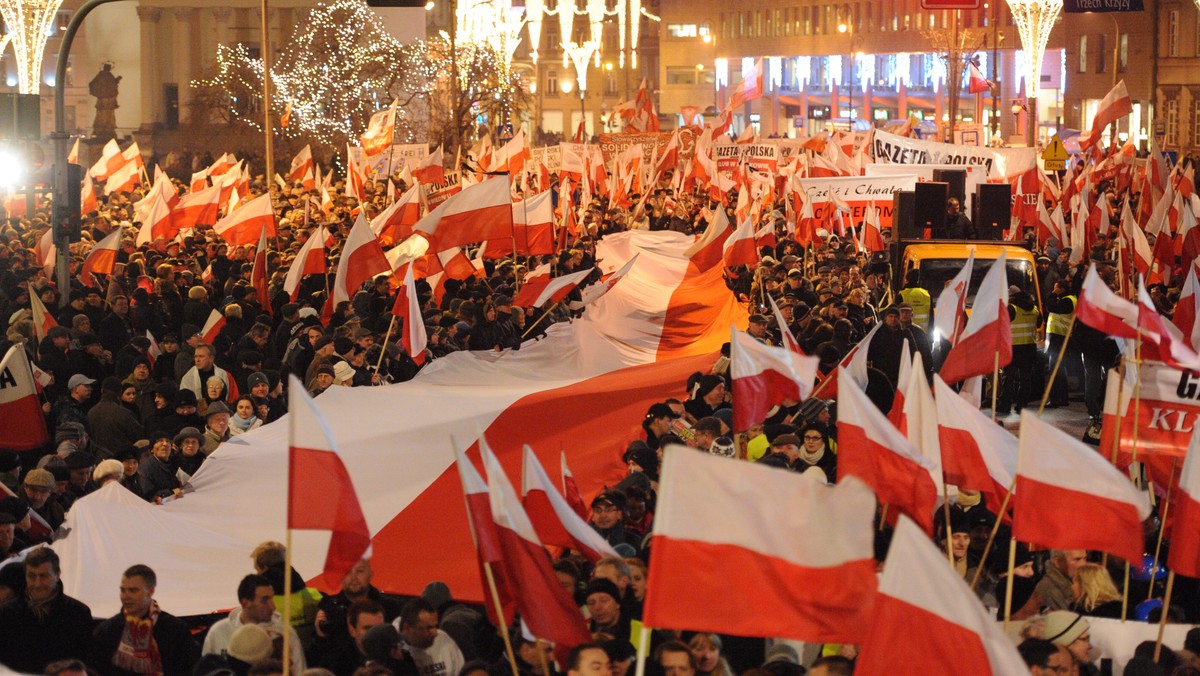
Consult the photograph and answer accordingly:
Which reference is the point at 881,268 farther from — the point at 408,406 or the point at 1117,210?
the point at 1117,210

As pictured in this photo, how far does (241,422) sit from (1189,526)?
23.3 feet

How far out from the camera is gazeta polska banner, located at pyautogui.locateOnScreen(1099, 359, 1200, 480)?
9719mm

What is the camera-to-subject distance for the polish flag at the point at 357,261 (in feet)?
54.5

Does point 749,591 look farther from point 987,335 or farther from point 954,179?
point 954,179

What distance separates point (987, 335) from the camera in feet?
36.3

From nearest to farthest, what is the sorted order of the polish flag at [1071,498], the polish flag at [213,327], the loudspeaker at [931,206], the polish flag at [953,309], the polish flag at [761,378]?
the polish flag at [1071,498] < the polish flag at [761,378] < the polish flag at [953,309] < the polish flag at [213,327] < the loudspeaker at [931,206]

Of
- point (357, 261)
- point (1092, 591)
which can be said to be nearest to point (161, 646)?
point (1092, 591)

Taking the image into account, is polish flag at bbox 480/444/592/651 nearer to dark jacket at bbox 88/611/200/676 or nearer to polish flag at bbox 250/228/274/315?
dark jacket at bbox 88/611/200/676

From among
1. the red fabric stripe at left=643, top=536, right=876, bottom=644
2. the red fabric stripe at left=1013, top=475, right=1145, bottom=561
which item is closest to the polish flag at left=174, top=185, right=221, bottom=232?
the red fabric stripe at left=1013, top=475, right=1145, bottom=561

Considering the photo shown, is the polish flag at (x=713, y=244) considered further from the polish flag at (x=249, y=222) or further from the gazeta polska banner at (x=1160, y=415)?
the gazeta polska banner at (x=1160, y=415)

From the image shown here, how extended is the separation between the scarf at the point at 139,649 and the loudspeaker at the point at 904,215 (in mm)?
15676

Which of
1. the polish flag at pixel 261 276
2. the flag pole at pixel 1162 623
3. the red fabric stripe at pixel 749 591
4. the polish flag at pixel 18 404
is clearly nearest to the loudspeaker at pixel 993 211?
the polish flag at pixel 261 276

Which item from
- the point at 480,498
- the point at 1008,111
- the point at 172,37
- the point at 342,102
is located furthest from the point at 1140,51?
the point at 480,498

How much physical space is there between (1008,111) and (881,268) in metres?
77.7
